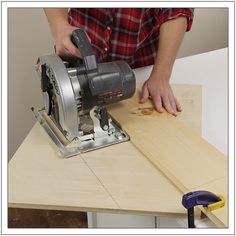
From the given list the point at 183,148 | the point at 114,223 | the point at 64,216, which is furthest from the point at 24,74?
the point at 183,148

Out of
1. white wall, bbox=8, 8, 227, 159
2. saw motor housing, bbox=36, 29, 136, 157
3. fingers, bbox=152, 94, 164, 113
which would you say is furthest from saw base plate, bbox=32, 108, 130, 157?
white wall, bbox=8, 8, 227, 159

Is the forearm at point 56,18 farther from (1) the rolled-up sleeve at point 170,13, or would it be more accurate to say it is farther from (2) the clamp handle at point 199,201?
(2) the clamp handle at point 199,201

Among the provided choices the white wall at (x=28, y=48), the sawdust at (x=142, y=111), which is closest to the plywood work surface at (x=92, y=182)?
the sawdust at (x=142, y=111)

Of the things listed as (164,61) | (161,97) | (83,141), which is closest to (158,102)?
(161,97)

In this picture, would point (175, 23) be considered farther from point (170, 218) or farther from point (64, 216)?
point (64, 216)

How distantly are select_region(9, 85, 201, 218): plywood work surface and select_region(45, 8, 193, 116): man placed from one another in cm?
27

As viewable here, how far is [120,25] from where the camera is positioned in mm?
1205

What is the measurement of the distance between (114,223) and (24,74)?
94 cm

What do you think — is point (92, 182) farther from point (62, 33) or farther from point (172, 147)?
point (62, 33)

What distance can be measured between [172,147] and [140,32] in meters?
0.45

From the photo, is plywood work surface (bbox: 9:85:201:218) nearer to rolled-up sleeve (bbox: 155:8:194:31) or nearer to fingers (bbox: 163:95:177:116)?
fingers (bbox: 163:95:177:116)

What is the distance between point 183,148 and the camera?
0.94m

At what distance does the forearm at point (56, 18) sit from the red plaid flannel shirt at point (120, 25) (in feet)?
0.32

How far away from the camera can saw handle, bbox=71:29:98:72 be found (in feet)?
2.87
